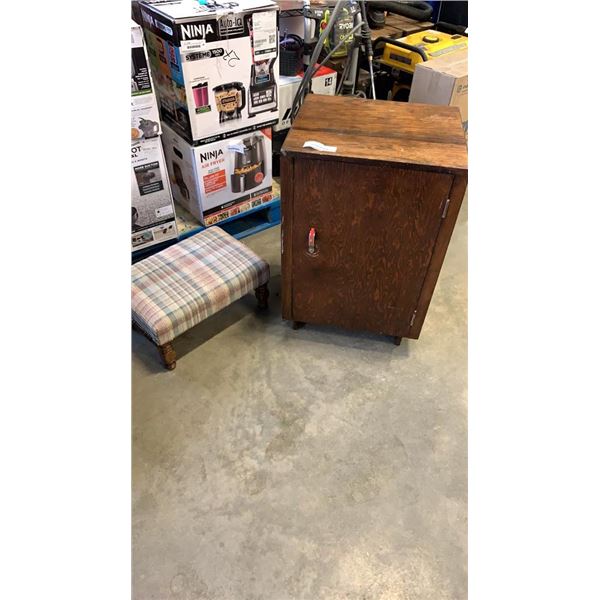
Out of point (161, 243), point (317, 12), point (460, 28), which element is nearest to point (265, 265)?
point (161, 243)

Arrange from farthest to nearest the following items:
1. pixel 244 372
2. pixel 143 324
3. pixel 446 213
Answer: pixel 244 372 < pixel 143 324 < pixel 446 213

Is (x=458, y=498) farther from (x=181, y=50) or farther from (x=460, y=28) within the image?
(x=460, y=28)

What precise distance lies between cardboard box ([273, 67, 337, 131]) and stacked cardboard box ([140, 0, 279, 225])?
0.30 meters

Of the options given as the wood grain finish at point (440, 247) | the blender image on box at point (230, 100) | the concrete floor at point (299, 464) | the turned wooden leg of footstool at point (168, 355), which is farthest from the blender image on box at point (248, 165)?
the wood grain finish at point (440, 247)

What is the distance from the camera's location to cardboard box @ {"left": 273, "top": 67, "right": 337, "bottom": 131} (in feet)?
7.32

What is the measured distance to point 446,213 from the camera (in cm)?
135

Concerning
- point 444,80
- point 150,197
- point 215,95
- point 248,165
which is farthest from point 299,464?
point 444,80

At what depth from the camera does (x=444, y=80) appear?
2357mm

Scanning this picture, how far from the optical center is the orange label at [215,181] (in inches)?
77.1

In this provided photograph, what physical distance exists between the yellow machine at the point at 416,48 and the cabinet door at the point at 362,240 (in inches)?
64.6

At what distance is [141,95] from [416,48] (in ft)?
5.76

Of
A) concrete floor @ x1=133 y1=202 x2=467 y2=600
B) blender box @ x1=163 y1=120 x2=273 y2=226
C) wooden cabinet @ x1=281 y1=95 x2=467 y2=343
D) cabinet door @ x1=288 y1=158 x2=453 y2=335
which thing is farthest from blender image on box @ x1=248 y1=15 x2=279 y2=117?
concrete floor @ x1=133 y1=202 x2=467 y2=600

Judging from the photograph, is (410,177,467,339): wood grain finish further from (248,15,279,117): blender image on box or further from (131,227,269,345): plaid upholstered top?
(248,15,279,117): blender image on box

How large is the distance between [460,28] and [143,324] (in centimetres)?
299
